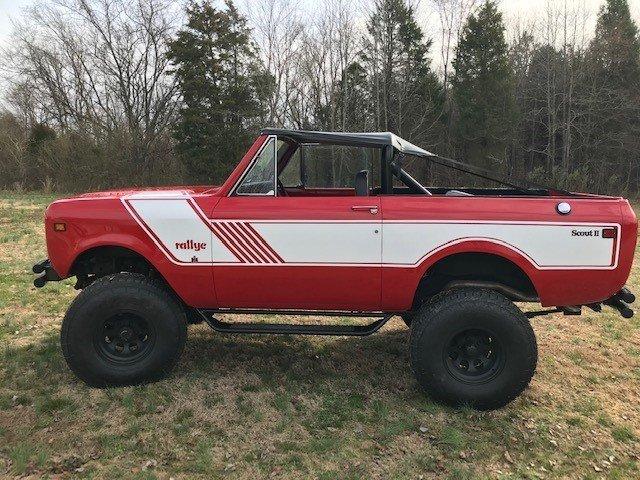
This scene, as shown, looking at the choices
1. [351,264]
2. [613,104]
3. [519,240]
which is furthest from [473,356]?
[613,104]

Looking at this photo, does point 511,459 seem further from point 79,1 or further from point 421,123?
point 79,1

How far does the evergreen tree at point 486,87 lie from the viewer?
90.3ft

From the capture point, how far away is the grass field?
2781 millimetres

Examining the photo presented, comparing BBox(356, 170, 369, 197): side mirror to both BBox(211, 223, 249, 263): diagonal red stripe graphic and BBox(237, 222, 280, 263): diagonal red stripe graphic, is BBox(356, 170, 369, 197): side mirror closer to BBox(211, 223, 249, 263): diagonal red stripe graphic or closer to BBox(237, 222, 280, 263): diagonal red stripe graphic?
BBox(237, 222, 280, 263): diagonal red stripe graphic

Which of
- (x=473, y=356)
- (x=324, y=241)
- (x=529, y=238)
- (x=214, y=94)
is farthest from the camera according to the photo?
(x=214, y=94)

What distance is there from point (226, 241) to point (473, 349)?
6.24 ft

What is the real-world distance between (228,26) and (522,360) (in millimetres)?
27735

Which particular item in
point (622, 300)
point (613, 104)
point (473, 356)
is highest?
point (613, 104)

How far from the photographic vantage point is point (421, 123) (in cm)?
2738

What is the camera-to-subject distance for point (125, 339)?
3562 mm

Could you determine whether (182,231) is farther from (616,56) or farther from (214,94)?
(616,56)

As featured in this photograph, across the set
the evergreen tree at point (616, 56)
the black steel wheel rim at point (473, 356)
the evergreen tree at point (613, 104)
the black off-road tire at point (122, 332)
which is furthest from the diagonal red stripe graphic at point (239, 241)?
the evergreen tree at point (616, 56)

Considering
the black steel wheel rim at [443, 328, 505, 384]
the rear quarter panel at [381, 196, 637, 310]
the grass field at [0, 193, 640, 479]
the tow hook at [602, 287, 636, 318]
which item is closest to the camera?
the grass field at [0, 193, 640, 479]

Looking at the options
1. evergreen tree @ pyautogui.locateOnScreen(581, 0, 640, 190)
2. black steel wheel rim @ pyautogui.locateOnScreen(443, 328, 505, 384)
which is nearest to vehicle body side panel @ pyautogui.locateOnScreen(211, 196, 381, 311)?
black steel wheel rim @ pyautogui.locateOnScreen(443, 328, 505, 384)
